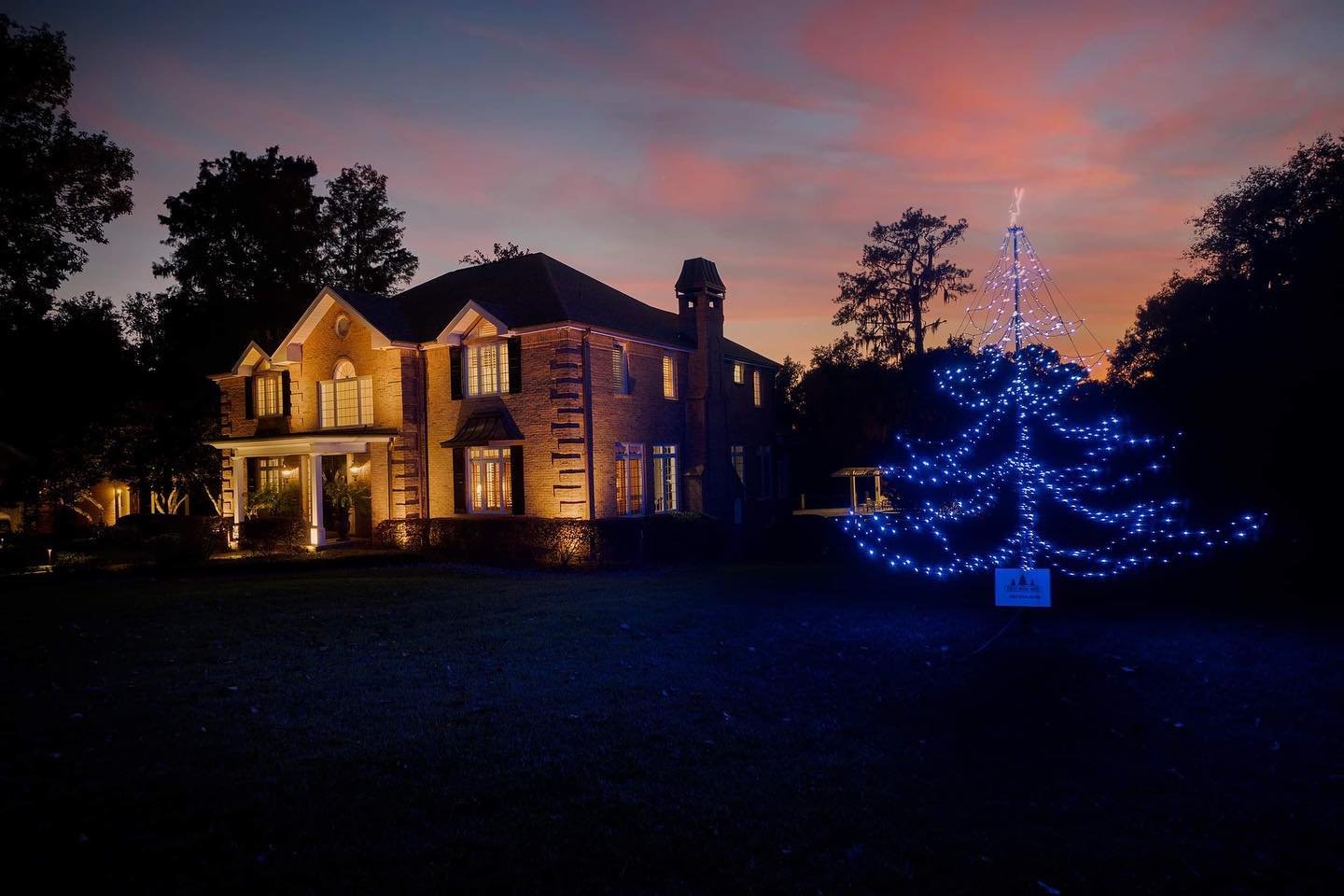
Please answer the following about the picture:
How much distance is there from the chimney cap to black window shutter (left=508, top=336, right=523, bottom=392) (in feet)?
22.8

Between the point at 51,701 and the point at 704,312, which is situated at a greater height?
the point at 704,312

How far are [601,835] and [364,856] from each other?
130 cm

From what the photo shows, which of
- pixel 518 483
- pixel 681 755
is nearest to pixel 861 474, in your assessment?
pixel 518 483

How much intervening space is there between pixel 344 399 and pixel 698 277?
1150cm

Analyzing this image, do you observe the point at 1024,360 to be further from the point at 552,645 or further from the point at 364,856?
the point at 364,856

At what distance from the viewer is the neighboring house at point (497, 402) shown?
22766 mm

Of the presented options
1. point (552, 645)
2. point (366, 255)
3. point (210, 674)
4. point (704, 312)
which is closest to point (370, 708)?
point (210, 674)

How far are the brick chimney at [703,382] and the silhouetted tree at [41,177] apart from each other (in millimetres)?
16367

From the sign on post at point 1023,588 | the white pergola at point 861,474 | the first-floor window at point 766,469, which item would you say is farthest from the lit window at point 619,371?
the white pergola at point 861,474

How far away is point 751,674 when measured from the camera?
9125 millimetres

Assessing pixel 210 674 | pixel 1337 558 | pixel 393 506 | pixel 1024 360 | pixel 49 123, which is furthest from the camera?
pixel 393 506

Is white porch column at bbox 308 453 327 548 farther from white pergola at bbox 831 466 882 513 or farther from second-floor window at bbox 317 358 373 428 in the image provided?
white pergola at bbox 831 466 882 513

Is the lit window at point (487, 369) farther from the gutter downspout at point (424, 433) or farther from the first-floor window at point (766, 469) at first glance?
the first-floor window at point (766, 469)

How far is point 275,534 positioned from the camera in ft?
80.4
